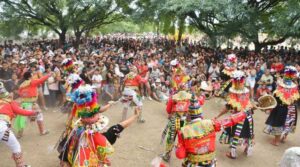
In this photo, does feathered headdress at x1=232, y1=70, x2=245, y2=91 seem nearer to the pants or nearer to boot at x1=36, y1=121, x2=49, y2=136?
the pants

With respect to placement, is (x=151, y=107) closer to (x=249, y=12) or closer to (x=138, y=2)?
(x=249, y=12)

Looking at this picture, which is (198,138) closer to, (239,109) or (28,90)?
(239,109)

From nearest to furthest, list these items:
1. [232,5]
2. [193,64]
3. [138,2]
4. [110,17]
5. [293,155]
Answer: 1. [293,155]
2. [193,64]
3. [232,5]
4. [138,2]
5. [110,17]

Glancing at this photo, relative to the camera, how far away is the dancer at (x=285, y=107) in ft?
23.1

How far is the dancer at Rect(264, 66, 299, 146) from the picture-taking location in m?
7.04

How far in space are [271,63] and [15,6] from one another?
656 inches

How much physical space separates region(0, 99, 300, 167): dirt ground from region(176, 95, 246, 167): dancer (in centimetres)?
225

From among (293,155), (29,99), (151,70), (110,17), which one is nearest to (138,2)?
(110,17)

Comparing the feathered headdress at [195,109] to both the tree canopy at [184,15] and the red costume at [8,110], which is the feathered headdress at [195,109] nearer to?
the red costume at [8,110]

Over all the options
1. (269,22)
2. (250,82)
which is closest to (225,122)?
(250,82)

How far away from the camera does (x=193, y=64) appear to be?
13180 mm

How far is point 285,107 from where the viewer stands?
283 inches

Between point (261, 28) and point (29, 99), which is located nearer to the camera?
point (29, 99)

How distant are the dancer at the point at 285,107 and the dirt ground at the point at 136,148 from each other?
17.3 inches
